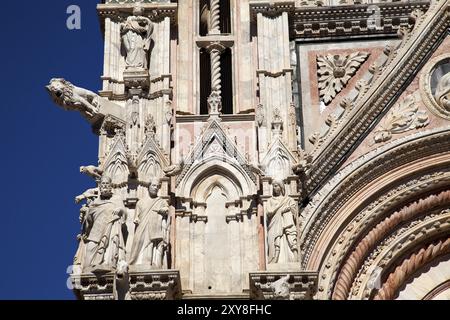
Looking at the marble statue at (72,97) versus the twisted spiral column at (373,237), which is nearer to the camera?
the twisted spiral column at (373,237)

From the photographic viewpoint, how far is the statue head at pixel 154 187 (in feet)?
59.3

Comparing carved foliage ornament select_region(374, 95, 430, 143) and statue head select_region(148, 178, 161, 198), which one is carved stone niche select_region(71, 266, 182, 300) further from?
carved foliage ornament select_region(374, 95, 430, 143)

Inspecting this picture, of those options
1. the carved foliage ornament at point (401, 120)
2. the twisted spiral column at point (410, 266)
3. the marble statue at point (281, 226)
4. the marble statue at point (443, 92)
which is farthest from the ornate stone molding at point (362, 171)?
the twisted spiral column at point (410, 266)

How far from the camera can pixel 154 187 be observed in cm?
1809

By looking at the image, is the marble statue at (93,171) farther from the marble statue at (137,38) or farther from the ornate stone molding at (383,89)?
the ornate stone molding at (383,89)

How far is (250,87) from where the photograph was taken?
66.6ft

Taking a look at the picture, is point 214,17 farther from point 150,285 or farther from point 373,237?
point 150,285

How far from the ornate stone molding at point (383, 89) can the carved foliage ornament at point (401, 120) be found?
21 cm

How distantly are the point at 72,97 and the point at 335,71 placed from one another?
15.8ft

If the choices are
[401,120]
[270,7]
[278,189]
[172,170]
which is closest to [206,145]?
[172,170]

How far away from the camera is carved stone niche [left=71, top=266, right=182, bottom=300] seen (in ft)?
56.1

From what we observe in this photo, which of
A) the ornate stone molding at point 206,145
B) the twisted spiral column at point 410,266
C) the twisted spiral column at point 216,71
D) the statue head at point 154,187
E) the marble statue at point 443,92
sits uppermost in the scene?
the twisted spiral column at point 216,71

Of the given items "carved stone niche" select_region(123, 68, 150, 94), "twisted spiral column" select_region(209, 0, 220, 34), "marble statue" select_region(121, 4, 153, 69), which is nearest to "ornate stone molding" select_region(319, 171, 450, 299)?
"carved stone niche" select_region(123, 68, 150, 94)
